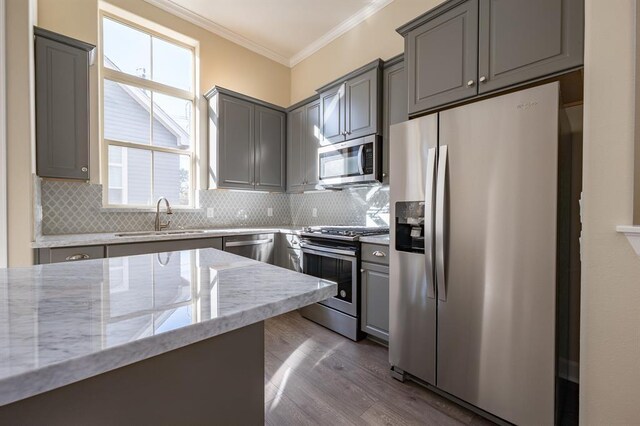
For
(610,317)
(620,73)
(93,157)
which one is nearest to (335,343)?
(610,317)

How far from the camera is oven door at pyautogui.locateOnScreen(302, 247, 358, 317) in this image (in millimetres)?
2594

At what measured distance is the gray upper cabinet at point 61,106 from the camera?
215cm

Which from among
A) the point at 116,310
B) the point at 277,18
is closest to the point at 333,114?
the point at 277,18

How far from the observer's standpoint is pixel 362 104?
2852mm

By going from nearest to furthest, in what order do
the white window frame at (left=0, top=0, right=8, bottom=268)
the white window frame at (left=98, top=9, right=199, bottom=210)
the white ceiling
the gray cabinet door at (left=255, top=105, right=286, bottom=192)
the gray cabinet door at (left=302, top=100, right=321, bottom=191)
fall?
the white window frame at (left=0, top=0, right=8, bottom=268), the white window frame at (left=98, top=9, right=199, bottom=210), the white ceiling, the gray cabinet door at (left=302, top=100, right=321, bottom=191), the gray cabinet door at (left=255, top=105, right=286, bottom=192)

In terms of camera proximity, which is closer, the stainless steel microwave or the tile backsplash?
the tile backsplash

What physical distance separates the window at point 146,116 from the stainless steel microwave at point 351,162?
1651 mm

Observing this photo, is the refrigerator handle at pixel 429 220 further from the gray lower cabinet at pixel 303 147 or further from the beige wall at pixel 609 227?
the gray lower cabinet at pixel 303 147

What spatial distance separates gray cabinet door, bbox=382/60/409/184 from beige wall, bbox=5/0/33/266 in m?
2.71

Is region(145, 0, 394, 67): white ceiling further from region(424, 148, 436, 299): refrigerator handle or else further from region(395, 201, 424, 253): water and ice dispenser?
region(395, 201, 424, 253): water and ice dispenser

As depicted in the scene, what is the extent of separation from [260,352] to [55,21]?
3.47 metres

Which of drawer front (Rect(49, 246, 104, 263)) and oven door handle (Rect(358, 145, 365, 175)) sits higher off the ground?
oven door handle (Rect(358, 145, 365, 175))

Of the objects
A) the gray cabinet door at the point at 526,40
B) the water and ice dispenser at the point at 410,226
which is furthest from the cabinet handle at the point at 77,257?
the gray cabinet door at the point at 526,40

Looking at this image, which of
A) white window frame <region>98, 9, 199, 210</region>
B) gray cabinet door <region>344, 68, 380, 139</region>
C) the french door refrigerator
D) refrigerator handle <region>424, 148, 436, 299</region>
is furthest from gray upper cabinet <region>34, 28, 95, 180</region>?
refrigerator handle <region>424, 148, 436, 299</region>
